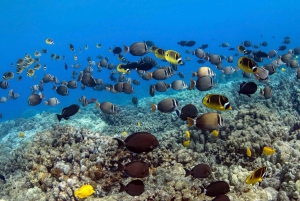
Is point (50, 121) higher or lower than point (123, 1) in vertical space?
lower

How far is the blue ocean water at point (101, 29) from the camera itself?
68.2 m

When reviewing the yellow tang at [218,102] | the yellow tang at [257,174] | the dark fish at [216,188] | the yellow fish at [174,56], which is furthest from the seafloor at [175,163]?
the yellow fish at [174,56]

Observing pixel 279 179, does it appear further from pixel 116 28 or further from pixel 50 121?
pixel 116 28

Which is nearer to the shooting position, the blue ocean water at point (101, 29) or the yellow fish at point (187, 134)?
the yellow fish at point (187, 134)

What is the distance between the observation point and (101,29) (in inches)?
5517

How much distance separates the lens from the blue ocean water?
68188 mm

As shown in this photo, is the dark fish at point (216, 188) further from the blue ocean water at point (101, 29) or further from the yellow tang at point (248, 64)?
the blue ocean water at point (101, 29)

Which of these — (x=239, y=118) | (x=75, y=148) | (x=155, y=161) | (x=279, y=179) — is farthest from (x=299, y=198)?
(x=75, y=148)

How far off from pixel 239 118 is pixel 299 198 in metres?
4.03

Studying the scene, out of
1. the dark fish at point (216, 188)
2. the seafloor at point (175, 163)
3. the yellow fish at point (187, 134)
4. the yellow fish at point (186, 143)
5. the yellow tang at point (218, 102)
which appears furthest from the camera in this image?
the yellow fish at point (187, 134)

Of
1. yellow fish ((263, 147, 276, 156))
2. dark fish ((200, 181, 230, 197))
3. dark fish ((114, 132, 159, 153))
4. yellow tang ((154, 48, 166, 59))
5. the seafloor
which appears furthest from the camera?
yellow tang ((154, 48, 166, 59))

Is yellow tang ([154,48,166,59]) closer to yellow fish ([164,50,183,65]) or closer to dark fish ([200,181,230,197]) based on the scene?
yellow fish ([164,50,183,65])

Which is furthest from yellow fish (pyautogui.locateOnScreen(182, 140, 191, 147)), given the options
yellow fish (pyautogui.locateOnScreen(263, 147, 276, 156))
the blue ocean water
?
the blue ocean water

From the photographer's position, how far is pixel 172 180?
5.06 m
